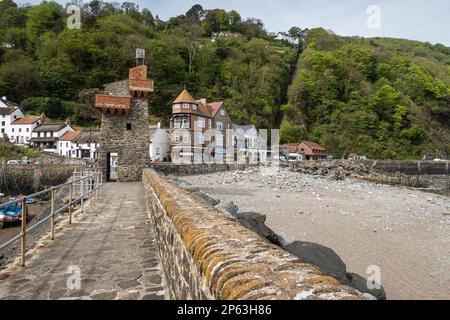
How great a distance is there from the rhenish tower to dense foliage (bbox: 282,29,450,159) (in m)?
55.3

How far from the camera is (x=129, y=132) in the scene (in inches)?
901

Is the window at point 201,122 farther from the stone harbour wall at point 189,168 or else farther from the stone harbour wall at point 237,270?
the stone harbour wall at point 237,270

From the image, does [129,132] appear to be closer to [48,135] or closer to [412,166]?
[48,135]

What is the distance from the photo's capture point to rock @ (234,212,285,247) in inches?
282

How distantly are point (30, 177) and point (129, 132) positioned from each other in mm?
24306

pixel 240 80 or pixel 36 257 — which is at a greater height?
pixel 240 80

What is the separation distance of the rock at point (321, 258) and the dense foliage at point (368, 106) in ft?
227

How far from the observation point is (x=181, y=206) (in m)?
4.22

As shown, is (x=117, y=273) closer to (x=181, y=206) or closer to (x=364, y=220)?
(x=181, y=206)

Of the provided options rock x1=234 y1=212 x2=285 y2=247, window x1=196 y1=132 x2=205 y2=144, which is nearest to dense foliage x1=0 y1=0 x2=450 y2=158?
window x1=196 y1=132 x2=205 y2=144
